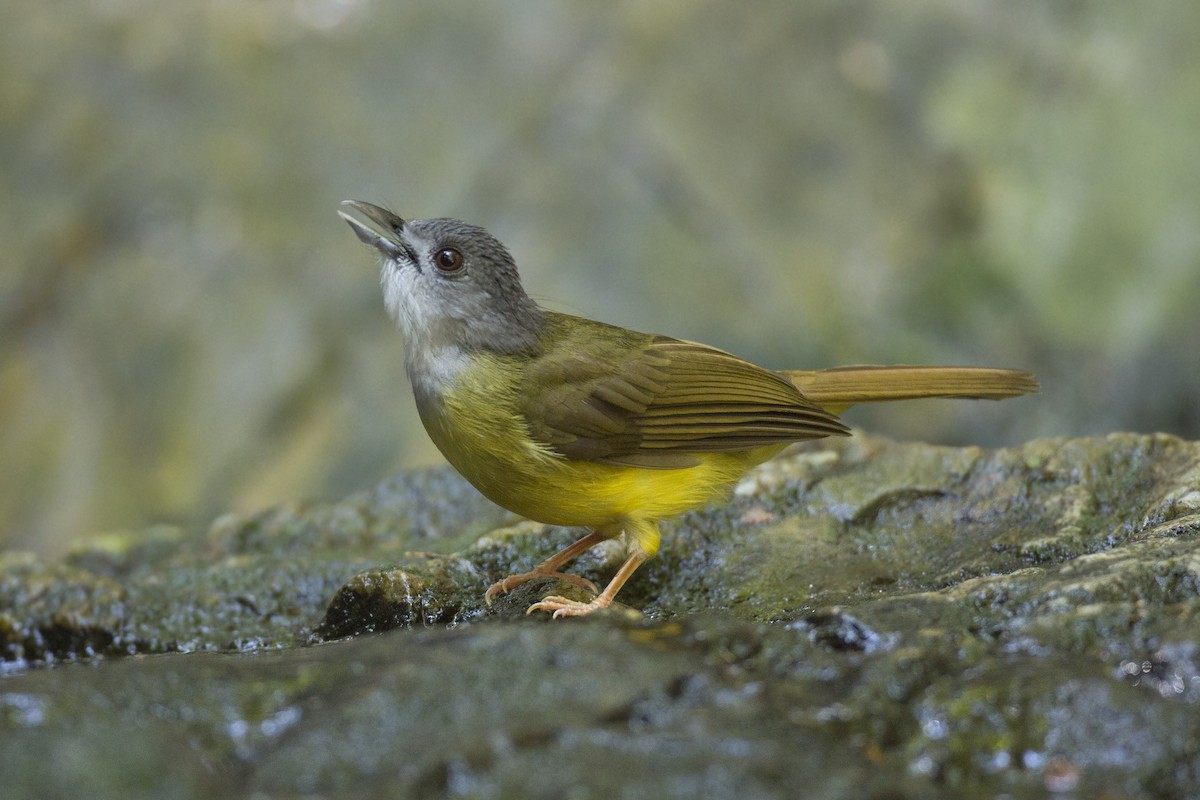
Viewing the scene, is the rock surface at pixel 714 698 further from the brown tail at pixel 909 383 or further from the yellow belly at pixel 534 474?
the brown tail at pixel 909 383

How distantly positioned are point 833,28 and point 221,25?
4605mm

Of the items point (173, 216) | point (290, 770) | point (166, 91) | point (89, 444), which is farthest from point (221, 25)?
point (290, 770)

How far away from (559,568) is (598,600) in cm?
52

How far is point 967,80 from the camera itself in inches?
355

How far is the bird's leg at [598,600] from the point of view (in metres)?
3.50

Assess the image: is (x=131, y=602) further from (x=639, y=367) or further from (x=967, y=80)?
(x=967, y=80)

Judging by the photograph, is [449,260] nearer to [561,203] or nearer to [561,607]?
[561,607]

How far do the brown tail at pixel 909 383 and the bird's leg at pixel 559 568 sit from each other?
893 mm

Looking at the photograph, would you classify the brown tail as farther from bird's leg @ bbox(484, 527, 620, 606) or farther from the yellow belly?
bird's leg @ bbox(484, 527, 620, 606)

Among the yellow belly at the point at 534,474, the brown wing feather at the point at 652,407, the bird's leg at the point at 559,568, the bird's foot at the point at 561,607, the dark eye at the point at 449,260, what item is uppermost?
the dark eye at the point at 449,260

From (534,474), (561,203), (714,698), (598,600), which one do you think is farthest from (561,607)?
(561,203)

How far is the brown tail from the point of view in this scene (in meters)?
4.36

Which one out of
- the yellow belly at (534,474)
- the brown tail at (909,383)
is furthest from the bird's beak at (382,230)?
the brown tail at (909,383)

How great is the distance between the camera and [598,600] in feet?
12.0
